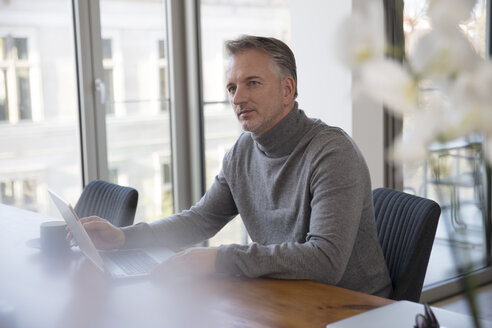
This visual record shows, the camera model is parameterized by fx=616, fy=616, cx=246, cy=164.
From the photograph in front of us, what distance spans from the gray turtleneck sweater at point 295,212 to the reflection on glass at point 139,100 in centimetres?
140

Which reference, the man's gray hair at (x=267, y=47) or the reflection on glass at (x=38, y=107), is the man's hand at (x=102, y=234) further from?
the reflection on glass at (x=38, y=107)

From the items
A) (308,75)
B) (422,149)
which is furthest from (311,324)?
(308,75)

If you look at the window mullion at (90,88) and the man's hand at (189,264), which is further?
the window mullion at (90,88)

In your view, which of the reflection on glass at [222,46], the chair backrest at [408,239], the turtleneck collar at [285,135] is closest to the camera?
the chair backrest at [408,239]

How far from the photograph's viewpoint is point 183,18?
357 centimetres

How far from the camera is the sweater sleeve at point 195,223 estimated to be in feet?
6.15

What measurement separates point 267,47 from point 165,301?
89 cm

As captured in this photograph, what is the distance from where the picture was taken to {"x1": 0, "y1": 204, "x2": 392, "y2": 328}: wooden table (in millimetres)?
1218

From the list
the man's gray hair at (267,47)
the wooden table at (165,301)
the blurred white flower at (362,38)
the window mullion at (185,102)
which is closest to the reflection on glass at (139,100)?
the window mullion at (185,102)

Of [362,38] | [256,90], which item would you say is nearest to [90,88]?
[256,90]

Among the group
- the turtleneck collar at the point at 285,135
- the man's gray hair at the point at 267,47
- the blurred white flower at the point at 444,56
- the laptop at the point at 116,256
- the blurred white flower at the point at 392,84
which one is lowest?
the laptop at the point at 116,256

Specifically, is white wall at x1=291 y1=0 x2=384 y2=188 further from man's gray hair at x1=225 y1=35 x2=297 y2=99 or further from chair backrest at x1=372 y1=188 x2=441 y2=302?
chair backrest at x1=372 y1=188 x2=441 y2=302

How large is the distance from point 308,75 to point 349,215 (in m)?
1.57

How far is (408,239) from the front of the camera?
5.70 feet
